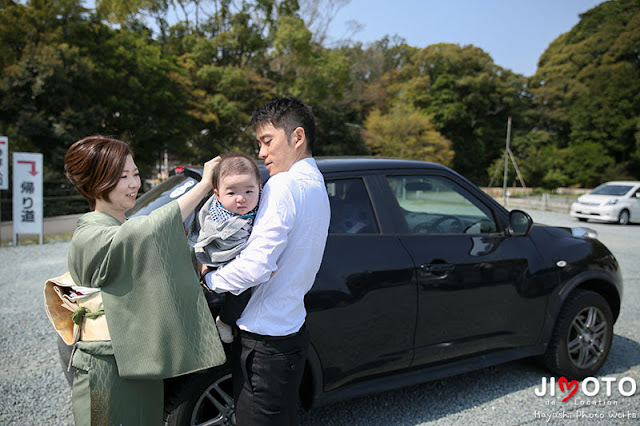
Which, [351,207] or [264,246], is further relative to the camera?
[351,207]

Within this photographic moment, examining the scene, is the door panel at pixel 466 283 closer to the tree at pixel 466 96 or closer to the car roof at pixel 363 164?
the car roof at pixel 363 164

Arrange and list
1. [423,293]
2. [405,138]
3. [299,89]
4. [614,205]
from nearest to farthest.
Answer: [423,293] → [614,205] → [299,89] → [405,138]

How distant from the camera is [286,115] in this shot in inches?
67.2

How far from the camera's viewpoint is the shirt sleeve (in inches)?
59.0

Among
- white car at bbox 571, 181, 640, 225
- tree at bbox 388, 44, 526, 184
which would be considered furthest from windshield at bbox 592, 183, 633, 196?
tree at bbox 388, 44, 526, 184

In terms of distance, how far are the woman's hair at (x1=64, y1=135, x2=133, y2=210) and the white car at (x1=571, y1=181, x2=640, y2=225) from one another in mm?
17658

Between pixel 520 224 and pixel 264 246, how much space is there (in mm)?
2319

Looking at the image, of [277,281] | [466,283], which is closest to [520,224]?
[466,283]

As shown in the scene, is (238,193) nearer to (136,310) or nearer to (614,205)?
(136,310)

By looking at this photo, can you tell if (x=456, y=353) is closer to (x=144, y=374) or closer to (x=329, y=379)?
(x=329, y=379)

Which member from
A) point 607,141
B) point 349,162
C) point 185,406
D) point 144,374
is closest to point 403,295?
point 349,162

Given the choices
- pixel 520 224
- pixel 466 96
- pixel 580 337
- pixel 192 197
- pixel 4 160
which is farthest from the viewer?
pixel 466 96

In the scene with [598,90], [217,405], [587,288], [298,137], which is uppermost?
[598,90]

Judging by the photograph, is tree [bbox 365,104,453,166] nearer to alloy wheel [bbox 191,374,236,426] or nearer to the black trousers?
alloy wheel [bbox 191,374,236,426]
